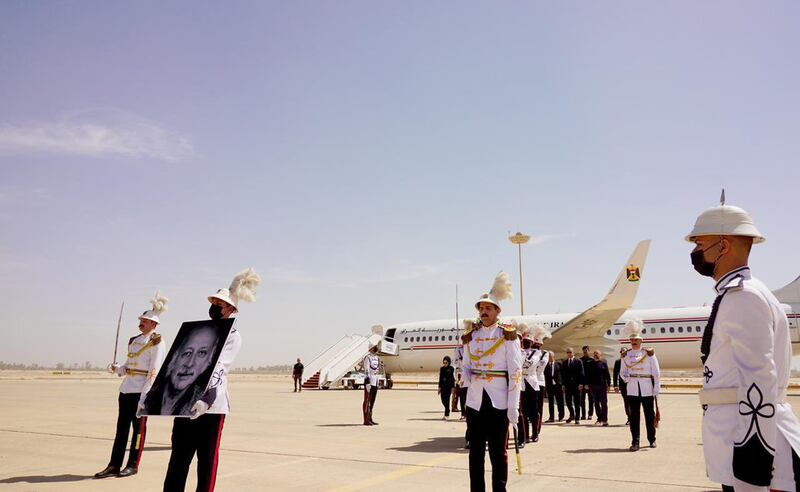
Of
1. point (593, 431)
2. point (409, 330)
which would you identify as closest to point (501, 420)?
point (593, 431)

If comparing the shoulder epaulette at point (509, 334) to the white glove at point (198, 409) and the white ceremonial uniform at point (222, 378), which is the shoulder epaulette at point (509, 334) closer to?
the white ceremonial uniform at point (222, 378)

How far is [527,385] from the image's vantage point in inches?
438

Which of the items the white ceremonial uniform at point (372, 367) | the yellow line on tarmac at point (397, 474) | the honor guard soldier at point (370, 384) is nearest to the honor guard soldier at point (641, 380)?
the yellow line on tarmac at point (397, 474)

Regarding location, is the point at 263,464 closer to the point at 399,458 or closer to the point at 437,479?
the point at 399,458

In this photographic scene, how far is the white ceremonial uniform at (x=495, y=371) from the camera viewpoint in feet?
17.9

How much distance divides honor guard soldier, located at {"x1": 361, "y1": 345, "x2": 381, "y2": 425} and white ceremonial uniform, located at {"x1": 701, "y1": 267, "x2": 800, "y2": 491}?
1081cm

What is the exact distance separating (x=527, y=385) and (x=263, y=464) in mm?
5507

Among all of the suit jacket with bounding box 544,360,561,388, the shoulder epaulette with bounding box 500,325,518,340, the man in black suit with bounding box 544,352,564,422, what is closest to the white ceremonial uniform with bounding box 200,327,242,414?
the shoulder epaulette with bounding box 500,325,518,340

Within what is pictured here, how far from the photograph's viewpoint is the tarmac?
6574 millimetres

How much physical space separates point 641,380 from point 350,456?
5.28 meters

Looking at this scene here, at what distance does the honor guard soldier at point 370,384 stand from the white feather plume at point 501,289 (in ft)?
25.4

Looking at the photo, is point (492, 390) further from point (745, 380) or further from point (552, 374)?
point (552, 374)

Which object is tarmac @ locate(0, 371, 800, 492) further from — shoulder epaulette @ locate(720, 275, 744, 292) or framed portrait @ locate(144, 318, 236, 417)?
shoulder epaulette @ locate(720, 275, 744, 292)

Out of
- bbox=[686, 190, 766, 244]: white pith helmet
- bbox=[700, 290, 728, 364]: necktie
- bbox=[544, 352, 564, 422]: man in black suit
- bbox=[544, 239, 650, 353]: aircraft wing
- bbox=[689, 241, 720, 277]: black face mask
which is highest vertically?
bbox=[544, 239, 650, 353]: aircraft wing
